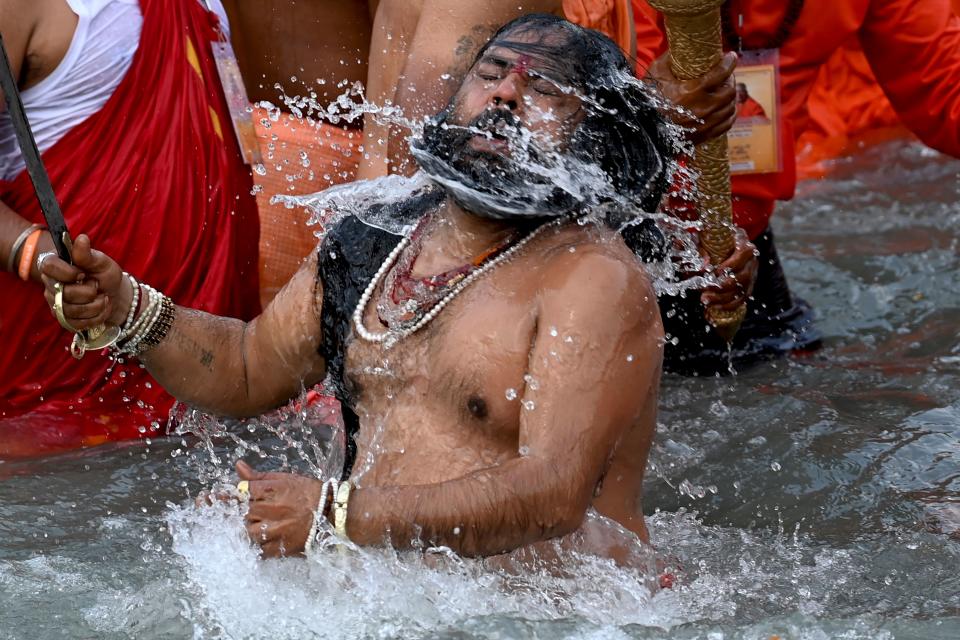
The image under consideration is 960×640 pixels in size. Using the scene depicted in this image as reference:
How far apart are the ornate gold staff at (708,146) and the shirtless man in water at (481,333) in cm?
51

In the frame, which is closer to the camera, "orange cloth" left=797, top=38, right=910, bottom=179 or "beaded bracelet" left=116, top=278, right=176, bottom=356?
"beaded bracelet" left=116, top=278, right=176, bottom=356

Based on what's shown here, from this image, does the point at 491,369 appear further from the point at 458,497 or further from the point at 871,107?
the point at 871,107

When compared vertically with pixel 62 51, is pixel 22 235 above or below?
below

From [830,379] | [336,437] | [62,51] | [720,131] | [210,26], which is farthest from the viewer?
[830,379]

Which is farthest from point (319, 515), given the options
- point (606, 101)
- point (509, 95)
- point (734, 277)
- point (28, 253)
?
point (734, 277)

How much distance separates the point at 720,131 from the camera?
3.80m

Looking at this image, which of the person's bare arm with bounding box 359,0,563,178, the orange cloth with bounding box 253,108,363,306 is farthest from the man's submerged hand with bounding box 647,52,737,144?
the orange cloth with bounding box 253,108,363,306

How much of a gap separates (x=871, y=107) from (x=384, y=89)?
13.4 ft

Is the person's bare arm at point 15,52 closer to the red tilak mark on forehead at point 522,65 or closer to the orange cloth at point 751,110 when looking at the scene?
the red tilak mark on forehead at point 522,65

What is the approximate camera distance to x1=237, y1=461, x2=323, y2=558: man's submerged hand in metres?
2.62

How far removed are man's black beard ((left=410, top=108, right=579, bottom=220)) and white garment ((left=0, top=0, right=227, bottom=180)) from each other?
1.54 metres

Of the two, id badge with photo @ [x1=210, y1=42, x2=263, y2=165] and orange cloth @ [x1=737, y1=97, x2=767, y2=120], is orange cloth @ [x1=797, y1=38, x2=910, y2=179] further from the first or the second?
id badge with photo @ [x1=210, y1=42, x2=263, y2=165]

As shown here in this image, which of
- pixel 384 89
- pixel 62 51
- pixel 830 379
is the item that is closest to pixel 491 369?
pixel 384 89

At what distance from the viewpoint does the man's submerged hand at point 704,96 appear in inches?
146
